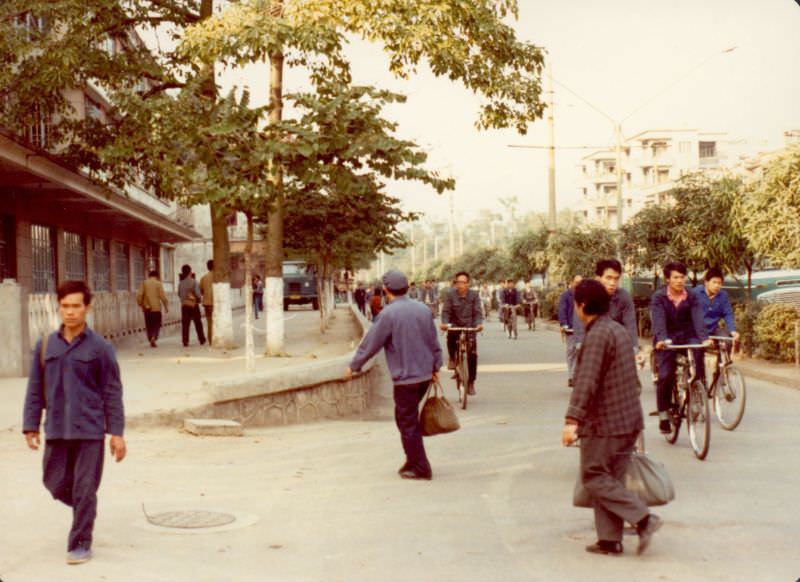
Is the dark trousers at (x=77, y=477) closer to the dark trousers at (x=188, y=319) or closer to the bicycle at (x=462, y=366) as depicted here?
the bicycle at (x=462, y=366)

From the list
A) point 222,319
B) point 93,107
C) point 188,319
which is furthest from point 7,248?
point 93,107

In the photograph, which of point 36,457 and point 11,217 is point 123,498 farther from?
point 11,217

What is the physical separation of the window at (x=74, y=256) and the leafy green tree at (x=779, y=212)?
56.8 ft

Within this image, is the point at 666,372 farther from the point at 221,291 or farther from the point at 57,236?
the point at 57,236

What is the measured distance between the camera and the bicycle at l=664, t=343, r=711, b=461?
9680 millimetres

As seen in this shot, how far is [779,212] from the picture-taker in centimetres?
1970

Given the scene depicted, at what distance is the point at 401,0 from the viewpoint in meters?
16.9

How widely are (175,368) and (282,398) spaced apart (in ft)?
16.5

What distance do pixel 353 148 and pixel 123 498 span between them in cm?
977

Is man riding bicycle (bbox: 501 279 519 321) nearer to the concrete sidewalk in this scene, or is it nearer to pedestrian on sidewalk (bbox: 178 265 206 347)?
the concrete sidewalk

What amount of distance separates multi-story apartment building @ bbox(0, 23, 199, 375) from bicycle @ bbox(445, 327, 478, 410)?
5986 mm

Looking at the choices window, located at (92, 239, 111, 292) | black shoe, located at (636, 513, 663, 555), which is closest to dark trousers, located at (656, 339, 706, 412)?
black shoe, located at (636, 513, 663, 555)

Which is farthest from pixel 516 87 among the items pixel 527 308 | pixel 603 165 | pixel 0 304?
pixel 603 165

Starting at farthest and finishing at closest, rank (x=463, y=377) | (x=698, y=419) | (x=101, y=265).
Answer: (x=101, y=265)
(x=463, y=377)
(x=698, y=419)
